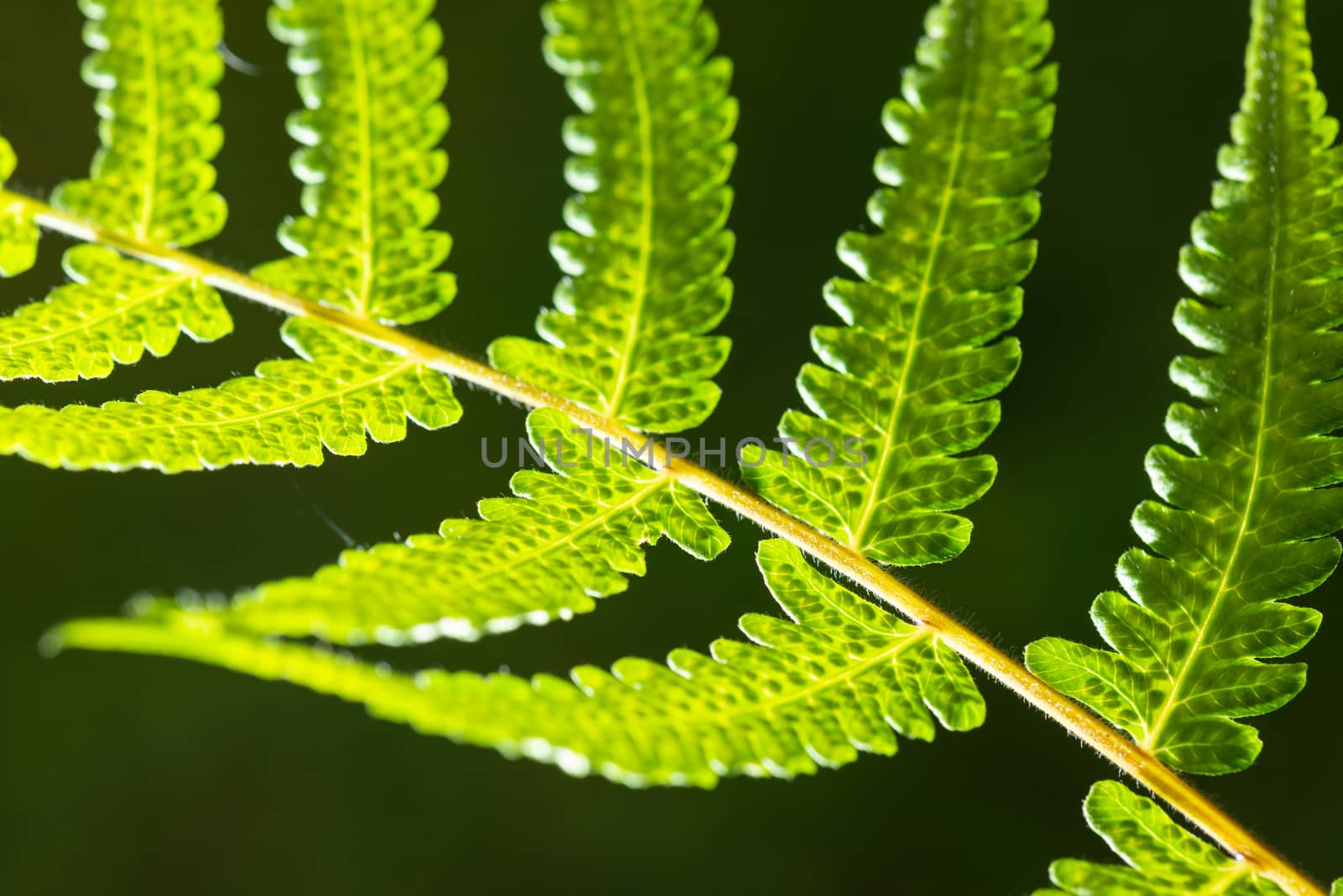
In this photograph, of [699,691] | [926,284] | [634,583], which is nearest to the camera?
[699,691]

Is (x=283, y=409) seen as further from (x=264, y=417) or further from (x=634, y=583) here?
(x=634, y=583)

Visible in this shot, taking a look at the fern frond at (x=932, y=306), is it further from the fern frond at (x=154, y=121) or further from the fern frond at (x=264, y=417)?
the fern frond at (x=154, y=121)

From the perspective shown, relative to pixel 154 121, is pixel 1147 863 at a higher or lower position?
lower

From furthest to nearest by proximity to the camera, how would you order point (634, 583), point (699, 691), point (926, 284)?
point (634, 583)
point (926, 284)
point (699, 691)

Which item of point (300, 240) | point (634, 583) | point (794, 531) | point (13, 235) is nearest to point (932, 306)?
point (794, 531)

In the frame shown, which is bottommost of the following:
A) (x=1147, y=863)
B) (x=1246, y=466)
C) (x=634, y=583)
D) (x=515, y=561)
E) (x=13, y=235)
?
(x=634, y=583)

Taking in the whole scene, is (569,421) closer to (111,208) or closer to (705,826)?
(111,208)

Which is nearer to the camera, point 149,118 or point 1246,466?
point 1246,466
